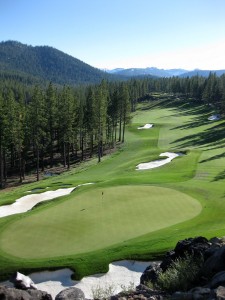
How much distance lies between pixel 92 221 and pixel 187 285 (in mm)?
12255

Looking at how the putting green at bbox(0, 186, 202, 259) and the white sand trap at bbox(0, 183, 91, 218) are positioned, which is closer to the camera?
the putting green at bbox(0, 186, 202, 259)

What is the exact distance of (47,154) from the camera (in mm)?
86250

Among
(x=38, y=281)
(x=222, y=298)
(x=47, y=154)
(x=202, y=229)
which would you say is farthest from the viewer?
(x=47, y=154)

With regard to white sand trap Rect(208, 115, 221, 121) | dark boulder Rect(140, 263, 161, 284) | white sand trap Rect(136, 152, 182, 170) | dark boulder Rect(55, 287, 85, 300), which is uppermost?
white sand trap Rect(208, 115, 221, 121)

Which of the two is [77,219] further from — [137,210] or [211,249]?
[211,249]

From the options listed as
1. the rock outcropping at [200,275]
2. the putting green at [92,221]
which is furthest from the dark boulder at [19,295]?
the putting green at [92,221]

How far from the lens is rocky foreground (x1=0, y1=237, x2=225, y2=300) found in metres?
10.2

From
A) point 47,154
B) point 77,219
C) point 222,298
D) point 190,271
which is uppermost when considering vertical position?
point 222,298

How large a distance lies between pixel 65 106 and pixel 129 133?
34.1 metres

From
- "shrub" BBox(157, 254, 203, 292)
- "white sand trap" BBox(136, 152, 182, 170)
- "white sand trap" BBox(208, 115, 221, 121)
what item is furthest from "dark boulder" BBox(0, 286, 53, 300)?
"white sand trap" BBox(208, 115, 221, 121)

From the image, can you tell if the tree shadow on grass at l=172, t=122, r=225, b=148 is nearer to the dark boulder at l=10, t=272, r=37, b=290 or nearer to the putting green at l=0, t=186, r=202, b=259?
the putting green at l=0, t=186, r=202, b=259

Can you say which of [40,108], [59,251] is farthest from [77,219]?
[40,108]

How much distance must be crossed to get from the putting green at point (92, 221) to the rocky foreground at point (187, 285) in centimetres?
534

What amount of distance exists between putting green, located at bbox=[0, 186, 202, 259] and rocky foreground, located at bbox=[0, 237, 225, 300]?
5.34 metres
